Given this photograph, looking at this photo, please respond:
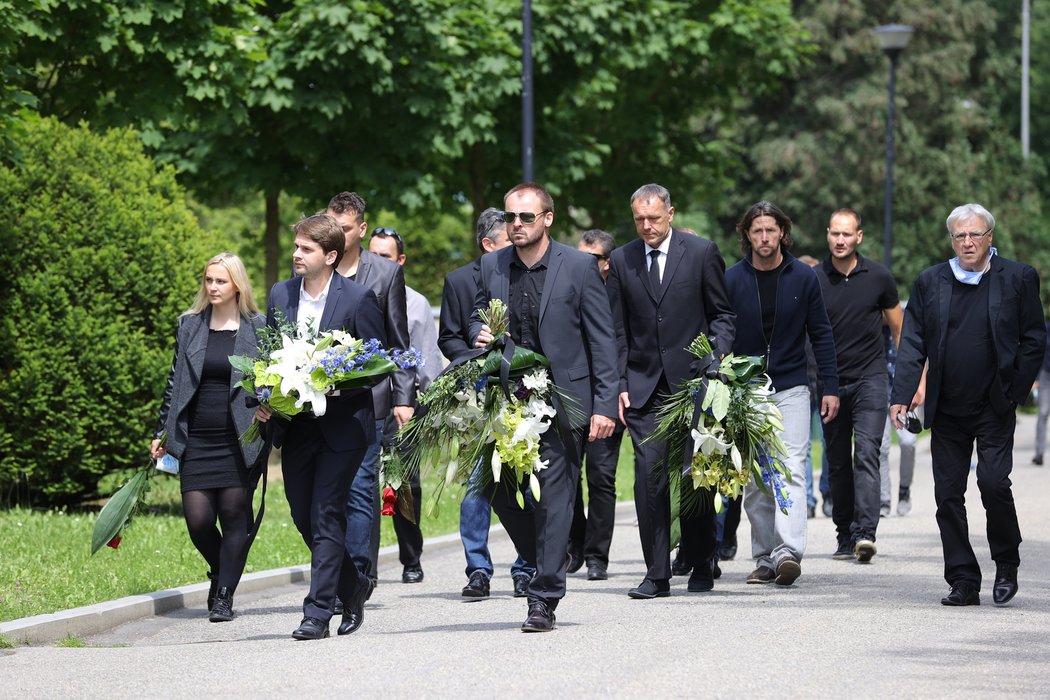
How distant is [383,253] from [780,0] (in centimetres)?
1934

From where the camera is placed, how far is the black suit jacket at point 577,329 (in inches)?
319

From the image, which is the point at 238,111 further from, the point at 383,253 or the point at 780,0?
the point at 780,0

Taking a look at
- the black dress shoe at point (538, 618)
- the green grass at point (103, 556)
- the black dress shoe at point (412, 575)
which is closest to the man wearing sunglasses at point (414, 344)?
the black dress shoe at point (412, 575)

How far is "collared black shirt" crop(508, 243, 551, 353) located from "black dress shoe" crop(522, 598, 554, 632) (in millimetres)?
1155

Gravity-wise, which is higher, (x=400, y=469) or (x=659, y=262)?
(x=659, y=262)

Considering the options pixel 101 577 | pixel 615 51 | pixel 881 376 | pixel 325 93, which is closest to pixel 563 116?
pixel 615 51

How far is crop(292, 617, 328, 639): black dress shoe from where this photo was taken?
7863 millimetres

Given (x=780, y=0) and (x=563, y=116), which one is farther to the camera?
(x=780, y=0)

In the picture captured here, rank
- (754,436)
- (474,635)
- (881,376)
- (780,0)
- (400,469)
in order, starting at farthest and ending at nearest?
(780,0), (881,376), (754,436), (400,469), (474,635)

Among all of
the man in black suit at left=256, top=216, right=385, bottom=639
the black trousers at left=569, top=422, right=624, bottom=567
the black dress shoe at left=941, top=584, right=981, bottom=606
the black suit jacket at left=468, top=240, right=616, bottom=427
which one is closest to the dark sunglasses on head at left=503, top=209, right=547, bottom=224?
the black suit jacket at left=468, top=240, right=616, bottom=427

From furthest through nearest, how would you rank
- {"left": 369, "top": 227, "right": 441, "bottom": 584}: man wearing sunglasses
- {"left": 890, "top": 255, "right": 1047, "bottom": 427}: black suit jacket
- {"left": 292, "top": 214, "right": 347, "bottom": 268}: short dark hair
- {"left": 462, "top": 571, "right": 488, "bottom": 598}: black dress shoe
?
{"left": 369, "top": 227, "right": 441, "bottom": 584}: man wearing sunglasses < {"left": 462, "top": 571, "right": 488, "bottom": 598}: black dress shoe < {"left": 890, "top": 255, "right": 1047, "bottom": 427}: black suit jacket < {"left": 292, "top": 214, "right": 347, "bottom": 268}: short dark hair

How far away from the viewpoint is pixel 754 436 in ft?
30.7

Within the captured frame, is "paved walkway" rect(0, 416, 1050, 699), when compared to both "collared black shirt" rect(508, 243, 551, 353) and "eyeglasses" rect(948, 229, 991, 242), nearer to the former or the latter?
"collared black shirt" rect(508, 243, 551, 353)

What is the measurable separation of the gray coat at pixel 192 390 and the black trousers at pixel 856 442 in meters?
3.95
